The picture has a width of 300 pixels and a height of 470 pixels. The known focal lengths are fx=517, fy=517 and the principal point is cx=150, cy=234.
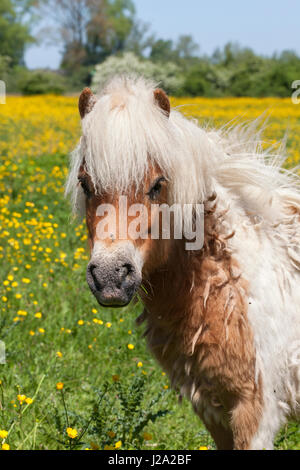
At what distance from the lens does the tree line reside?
26.3 meters

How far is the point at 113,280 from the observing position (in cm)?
186

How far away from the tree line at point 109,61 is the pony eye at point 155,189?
762cm

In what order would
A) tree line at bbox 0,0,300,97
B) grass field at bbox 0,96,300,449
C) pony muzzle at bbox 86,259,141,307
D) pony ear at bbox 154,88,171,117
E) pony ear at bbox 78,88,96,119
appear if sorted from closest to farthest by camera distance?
pony muzzle at bbox 86,259,141,307, pony ear at bbox 154,88,171,117, pony ear at bbox 78,88,96,119, grass field at bbox 0,96,300,449, tree line at bbox 0,0,300,97

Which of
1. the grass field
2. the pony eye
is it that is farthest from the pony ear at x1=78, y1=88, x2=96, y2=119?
the grass field

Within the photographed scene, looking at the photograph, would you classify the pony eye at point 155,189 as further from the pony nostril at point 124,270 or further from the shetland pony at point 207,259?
the pony nostril at point 124,270

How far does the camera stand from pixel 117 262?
187 cm

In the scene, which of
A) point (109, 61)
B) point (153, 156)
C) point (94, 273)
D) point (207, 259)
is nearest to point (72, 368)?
point (207, 259)

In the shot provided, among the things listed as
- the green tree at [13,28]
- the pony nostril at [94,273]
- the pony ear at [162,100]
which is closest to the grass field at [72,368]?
the pony ear at [162,100]

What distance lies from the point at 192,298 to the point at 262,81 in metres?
30.9

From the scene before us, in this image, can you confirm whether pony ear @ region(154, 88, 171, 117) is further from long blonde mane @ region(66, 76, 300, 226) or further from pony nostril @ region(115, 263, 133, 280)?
pony nostril @ region(115, 263, 133, 280)

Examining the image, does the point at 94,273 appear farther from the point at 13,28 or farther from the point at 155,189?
the point at 13,28

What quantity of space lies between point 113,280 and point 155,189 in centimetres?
44

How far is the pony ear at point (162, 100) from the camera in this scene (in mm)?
2107

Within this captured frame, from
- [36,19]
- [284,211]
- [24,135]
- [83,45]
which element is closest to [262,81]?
[36,19]
